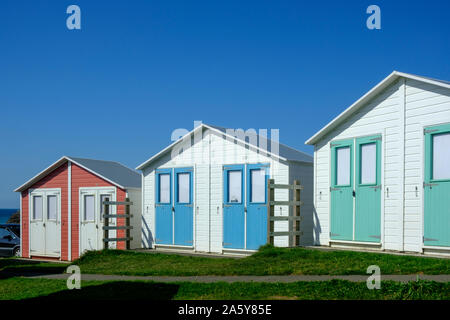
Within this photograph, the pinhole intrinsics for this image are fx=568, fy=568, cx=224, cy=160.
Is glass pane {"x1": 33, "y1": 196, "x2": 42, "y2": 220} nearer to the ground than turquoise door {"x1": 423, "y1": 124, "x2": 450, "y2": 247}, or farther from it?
nearer to the ground

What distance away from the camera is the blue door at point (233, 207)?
1830 cm

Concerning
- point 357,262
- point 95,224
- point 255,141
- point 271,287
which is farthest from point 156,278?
point 95,224

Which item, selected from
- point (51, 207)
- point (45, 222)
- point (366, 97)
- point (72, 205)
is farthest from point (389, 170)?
point (45, 222)

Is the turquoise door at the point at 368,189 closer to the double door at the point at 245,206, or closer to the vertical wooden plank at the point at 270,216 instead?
the vertical wooden plank at the point at 270,216

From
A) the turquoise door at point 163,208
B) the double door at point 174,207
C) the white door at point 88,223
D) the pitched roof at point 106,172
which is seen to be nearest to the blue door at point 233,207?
the double door at point 174,207

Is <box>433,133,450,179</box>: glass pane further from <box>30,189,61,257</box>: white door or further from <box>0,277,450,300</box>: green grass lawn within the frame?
<box>30,189,61,257</box>: white door

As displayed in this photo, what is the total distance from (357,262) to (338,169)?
13.5ft

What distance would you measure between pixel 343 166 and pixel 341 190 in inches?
27.0

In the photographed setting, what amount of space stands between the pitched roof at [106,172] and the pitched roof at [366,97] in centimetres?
931

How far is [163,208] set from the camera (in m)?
20.8

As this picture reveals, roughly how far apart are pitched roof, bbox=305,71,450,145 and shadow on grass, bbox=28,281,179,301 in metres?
7.63

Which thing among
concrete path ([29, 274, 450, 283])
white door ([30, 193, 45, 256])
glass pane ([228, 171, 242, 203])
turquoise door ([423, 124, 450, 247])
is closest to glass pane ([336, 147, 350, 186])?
turquoise door ([423, 124, 450, 247])

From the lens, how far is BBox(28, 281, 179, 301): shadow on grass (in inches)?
375

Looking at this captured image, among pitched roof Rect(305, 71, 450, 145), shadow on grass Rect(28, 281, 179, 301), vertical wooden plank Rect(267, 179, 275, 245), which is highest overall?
pitched roof Rect(305, 71, 450, 145)
